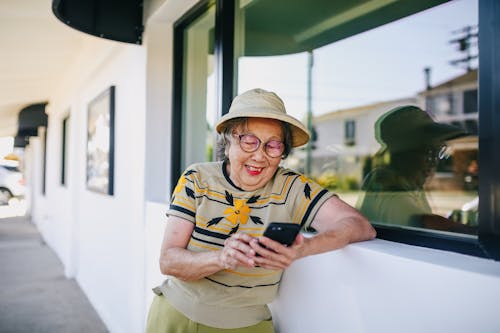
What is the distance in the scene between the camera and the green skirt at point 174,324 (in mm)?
1490

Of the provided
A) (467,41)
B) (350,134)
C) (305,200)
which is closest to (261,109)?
(305,200)

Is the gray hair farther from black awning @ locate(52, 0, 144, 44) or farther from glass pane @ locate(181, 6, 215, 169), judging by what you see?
black awning @ locate(52, 0, 144, 44)

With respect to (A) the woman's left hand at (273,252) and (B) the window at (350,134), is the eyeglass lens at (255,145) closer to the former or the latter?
(A) the woman's left hand at (273,252)

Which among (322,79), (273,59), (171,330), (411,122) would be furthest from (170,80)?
(322,79)

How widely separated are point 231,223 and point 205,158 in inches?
60.2

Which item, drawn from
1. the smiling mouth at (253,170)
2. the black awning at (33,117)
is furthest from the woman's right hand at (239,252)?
the black awning at (33,117)

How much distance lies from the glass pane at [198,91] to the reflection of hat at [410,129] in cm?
114

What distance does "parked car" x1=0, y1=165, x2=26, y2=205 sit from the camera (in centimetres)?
1775

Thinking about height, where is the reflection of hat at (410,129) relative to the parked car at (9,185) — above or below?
above

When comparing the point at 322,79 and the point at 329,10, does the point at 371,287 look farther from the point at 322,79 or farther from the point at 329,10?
the point at 322,79

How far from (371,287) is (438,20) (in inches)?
158

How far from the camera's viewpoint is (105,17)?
10.1 feet

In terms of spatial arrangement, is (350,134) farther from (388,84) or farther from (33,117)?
(33,117)

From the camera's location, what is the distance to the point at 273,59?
13.1 feet
